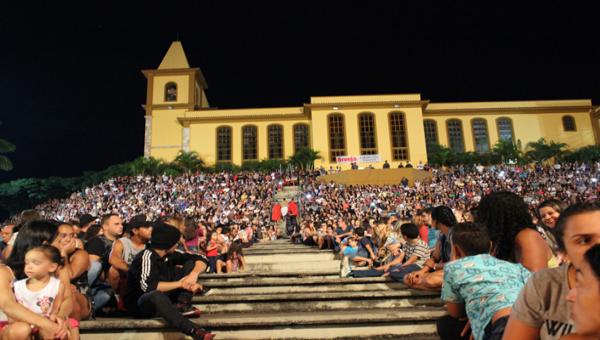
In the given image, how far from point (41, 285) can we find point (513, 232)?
3263 mm

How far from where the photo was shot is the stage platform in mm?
25297

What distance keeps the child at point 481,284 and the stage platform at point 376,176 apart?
2257 centimetres

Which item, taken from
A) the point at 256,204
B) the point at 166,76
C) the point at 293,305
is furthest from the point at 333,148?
the point at 293,305

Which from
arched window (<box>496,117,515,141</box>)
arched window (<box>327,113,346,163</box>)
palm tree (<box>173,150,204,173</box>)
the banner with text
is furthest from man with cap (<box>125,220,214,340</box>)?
arched window (<box>496,117,515,141</box>)

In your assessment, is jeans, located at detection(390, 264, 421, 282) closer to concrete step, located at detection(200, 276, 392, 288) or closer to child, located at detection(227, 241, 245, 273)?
concrete step, located at detection(200, 276, 392, 288)

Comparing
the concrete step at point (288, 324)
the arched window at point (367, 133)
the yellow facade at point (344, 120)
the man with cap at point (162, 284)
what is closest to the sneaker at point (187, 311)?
the man with cap at point (162, 284)

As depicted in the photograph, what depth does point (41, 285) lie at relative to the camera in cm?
287

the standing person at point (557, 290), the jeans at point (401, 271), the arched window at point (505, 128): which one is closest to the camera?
the standing person at point (557, 290)

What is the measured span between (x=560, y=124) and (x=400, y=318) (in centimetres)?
3483

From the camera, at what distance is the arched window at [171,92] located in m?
33.2

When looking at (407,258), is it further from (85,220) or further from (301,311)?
(85,220)

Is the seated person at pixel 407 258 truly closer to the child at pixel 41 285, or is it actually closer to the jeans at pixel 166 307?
the jeans at pixel 166 307

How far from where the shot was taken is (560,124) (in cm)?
3195

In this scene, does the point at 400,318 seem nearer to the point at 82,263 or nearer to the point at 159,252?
the point at 159,252
